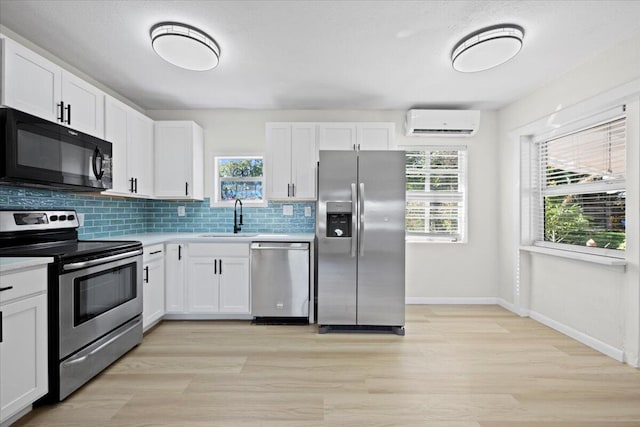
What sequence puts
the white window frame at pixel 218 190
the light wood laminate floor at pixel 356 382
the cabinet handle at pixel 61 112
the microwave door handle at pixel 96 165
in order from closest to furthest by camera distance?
the light wood laminate floor at pixel 356 382 → the cabinet handle at pixel 61 112 → the microwave door handle at pixel 96 165 → the white window frame at pixel 218 190

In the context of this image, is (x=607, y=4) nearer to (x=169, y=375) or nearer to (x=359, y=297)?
(x=359, y=297)

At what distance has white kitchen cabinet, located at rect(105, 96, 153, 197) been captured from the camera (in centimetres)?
303

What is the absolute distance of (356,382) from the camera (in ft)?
7.47

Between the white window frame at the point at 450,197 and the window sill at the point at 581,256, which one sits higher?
the white window frame at the point at 450,197

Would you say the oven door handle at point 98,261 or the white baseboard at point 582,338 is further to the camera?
the white baseboard at point 582,338

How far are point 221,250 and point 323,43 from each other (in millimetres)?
2162

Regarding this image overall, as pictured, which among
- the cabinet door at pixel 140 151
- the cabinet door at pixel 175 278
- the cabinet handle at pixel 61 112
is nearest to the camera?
the cabinet handle at pixel 61 112

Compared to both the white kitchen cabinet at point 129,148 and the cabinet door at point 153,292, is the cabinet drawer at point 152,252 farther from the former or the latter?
the white kitchen cabinet at point 129,148

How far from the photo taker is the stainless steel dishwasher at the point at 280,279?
341 centimetres

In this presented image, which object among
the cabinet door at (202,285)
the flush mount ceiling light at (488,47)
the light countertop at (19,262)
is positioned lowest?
the cabinet door at (202,285)

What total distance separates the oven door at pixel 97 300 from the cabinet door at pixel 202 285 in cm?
68

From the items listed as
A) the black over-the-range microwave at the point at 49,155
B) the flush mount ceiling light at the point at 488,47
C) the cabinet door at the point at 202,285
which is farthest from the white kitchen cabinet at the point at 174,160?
the flush mount ceiling light at the point at 488,47

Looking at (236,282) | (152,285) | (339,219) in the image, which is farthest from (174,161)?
(339,219)

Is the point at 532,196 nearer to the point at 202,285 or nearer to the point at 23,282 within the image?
the point at 202,285
